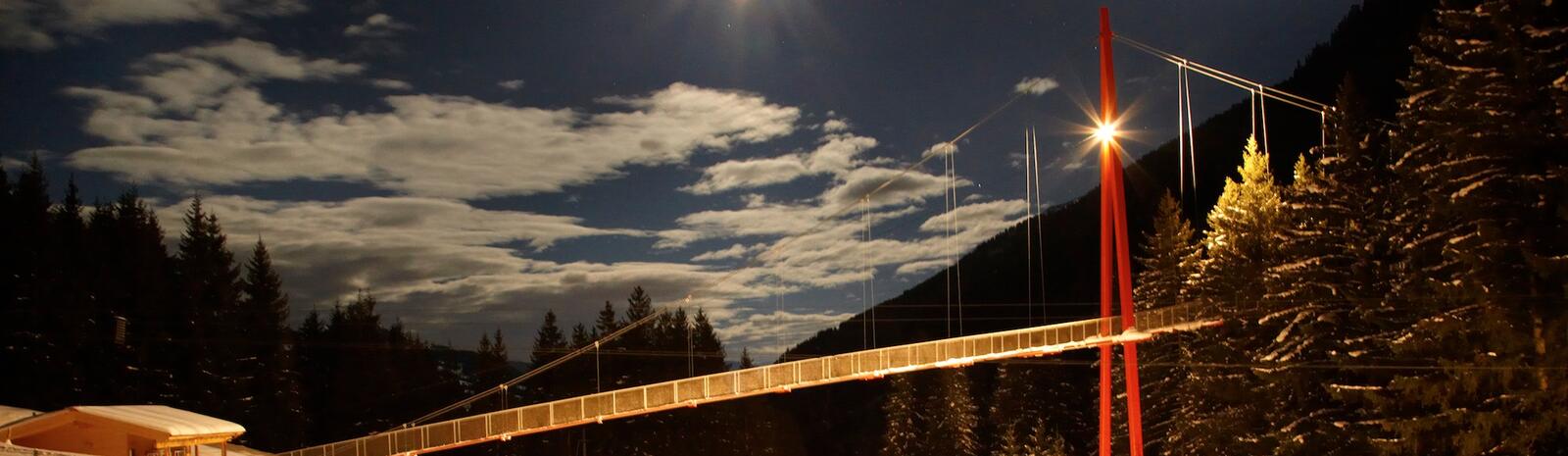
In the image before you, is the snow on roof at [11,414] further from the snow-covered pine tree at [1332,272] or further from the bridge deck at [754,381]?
the snow-covered pine tree at [1332,272]

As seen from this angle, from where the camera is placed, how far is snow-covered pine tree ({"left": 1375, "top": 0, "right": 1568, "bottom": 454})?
69.3ft

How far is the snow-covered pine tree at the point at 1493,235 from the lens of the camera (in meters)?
21.1

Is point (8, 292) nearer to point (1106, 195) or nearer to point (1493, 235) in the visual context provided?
point (1106, 195)

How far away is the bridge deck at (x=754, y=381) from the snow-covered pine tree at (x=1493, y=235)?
29.3 feet

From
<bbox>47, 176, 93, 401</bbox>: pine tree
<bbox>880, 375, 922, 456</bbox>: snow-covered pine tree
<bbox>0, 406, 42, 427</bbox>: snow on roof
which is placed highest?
<bbox>47, 176, 93, 401</bbox>: pine tree

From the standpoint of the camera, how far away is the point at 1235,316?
33.9 m

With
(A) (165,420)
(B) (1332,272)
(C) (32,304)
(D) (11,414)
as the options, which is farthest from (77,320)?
(B) (1332,272)

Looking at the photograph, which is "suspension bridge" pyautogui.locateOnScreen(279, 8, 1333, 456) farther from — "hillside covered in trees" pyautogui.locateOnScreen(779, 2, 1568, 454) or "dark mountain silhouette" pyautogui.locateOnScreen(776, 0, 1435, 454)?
"dark mountain silhouette" pyautogui.locateOnScreen(776, 0, 1435, 454)

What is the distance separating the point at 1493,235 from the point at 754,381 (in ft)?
60.4

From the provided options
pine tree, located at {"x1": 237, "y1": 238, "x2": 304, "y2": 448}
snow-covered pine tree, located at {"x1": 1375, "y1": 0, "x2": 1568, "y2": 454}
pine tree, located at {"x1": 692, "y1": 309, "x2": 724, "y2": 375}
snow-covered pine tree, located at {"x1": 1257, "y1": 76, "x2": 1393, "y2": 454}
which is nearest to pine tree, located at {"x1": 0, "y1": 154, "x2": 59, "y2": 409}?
pine tree, located at {"x1": 237, "y1": 238, "x2": 304, "y2": 448}

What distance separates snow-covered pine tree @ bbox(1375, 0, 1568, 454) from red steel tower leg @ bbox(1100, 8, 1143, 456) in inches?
258

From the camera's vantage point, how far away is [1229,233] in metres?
36.9

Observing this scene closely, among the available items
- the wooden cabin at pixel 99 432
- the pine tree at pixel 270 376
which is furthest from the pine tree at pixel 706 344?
the wooden cabin at pixel 99 432

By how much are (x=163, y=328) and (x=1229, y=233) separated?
44.1 metres
